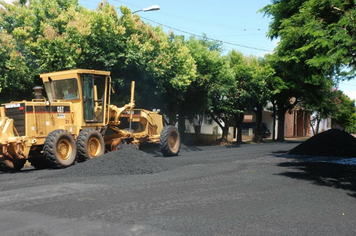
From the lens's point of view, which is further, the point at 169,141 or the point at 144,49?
the point at 144,49

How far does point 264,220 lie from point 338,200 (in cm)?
257

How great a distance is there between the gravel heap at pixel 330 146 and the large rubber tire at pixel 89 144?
9.76 m

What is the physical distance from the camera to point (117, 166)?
1173 cm

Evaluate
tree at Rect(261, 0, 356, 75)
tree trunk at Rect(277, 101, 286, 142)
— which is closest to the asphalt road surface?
tree at Rect(261, 0, 356, 75)

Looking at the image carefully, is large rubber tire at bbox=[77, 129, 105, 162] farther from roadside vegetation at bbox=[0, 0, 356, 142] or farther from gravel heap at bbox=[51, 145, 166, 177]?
roadside vegetation at bbox=[0, 0, 356, 142]

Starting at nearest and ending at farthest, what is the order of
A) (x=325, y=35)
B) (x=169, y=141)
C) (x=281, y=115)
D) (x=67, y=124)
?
(x=325, y=35) → (x=67, y=124) → (x=169, y=141) → (x=281, y=115)

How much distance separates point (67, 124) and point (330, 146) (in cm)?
1229

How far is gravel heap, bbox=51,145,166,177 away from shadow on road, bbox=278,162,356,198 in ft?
13.2

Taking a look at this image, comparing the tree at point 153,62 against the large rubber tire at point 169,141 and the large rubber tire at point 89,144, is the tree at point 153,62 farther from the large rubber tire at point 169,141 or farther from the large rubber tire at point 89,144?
the large rubber tire at point 89,144

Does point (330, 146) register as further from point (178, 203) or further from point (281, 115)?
point (281, 115)

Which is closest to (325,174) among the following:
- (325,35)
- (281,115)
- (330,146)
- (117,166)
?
(325,35)

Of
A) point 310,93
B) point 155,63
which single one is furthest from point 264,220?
point 310,93

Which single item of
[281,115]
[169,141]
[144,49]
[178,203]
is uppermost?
[144,49]

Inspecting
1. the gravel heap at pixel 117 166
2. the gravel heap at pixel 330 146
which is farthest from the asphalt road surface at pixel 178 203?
the gravel heap at pixel 330 146
